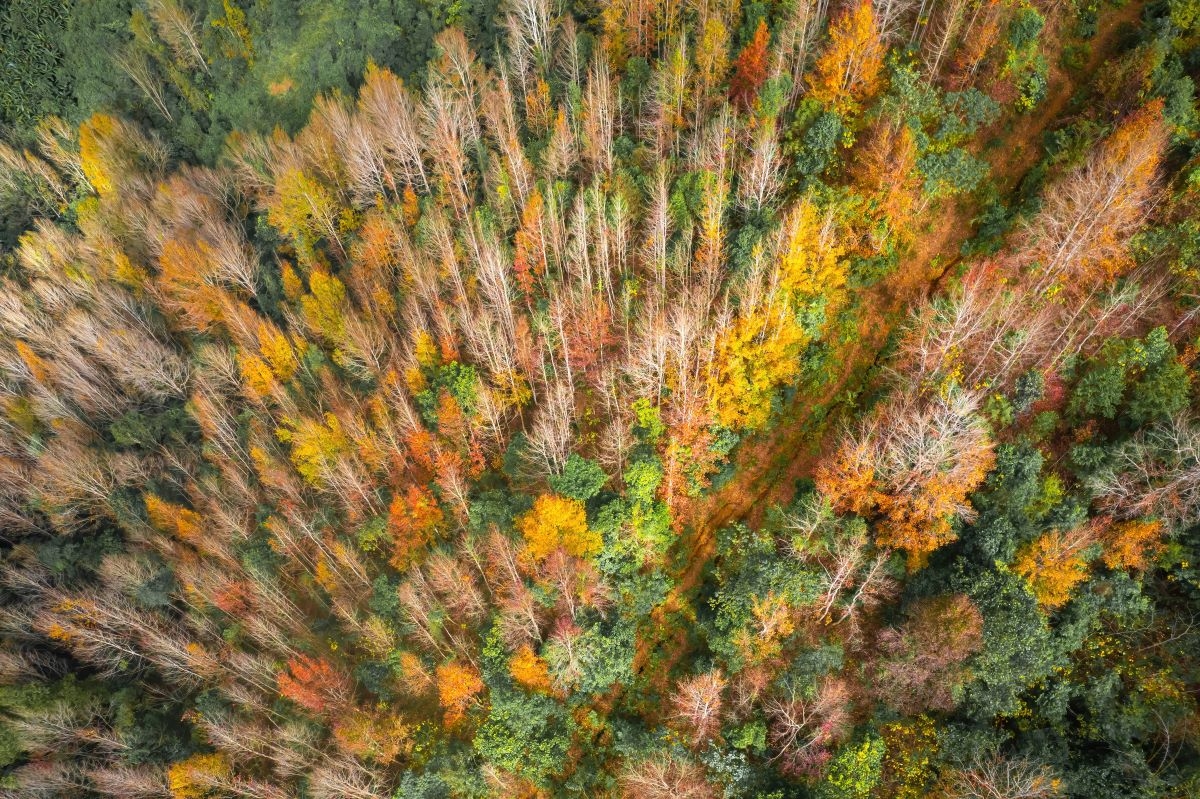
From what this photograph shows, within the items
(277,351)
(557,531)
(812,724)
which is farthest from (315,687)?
(812,724)

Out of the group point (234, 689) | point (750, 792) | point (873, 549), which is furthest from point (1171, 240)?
point (234, 689)

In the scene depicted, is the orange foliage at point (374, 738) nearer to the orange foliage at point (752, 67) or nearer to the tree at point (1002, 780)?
the tree at point (1002, 780)

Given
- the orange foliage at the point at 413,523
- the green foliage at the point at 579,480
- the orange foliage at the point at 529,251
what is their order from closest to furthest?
the green foliage at the point at 579,480
the orange foliage at the point at 413,523
the orange foliage at the point at 529,251

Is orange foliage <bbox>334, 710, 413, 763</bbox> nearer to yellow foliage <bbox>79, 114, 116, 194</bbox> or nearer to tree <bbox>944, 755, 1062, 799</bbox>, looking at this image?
tree <bbox>944, 755, 1062, 799</bbox>

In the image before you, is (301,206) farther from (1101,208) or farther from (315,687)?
(1101,208)

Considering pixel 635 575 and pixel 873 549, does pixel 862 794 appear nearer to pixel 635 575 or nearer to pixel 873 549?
pixel 873 549

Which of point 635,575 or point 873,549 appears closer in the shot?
point 873,549

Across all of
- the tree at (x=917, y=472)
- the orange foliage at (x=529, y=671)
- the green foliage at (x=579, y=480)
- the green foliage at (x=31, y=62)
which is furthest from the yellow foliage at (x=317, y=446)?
the green foliage at (x=31, y=62)
